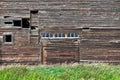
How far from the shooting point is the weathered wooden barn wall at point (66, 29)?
2297cm

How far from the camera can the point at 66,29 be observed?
2302 cm

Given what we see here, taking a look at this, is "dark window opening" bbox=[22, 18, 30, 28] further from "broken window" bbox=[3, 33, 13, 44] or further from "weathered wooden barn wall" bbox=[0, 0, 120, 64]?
"broken window" bbox=[3, 33, 13, 44]

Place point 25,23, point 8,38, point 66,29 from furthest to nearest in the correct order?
1. point 25,23
2. point 8,38
3. point 66,29

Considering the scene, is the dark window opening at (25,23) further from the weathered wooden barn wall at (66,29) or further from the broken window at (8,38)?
the broken window at (8,38)

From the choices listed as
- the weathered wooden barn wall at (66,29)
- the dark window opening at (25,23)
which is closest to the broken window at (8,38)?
the weathered wooden barn wall at (66,29)

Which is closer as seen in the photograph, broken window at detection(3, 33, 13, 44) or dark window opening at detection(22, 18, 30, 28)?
broken window at detection(3, 33, 13, 44)

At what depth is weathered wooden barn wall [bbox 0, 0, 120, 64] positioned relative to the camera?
23.0 m

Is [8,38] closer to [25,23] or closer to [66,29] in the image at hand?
[25,23]

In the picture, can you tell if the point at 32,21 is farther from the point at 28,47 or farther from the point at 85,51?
the point at 85,51

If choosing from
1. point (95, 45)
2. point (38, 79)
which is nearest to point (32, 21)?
point (95, 45)

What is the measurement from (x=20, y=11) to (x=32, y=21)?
0.85m

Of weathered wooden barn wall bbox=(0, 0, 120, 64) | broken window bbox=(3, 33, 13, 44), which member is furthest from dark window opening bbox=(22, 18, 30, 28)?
broken window bbox=(3, 33, 13, 44)

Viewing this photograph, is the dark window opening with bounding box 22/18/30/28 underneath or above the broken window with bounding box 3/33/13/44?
above

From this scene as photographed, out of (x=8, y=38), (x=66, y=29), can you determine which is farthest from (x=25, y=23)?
(x=66, y=29)
